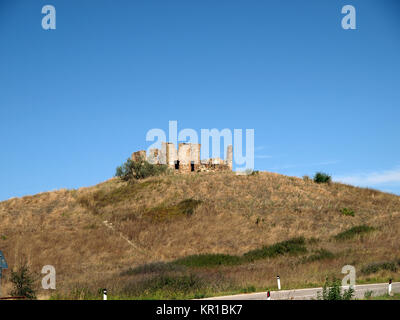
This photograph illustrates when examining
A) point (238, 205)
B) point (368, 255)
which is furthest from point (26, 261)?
point (368, 255)

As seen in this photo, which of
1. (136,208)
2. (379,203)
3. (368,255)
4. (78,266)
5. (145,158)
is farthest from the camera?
(145,158)

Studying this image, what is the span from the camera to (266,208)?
49344 mm

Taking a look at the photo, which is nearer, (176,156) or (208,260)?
(208,260)

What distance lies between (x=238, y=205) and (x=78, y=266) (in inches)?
810

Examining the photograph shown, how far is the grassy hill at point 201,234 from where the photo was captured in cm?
2577

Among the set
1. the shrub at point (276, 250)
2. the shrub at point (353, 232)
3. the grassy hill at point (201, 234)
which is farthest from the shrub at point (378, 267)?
the shrub at point (353, 232)

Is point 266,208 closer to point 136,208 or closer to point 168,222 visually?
point 168,222

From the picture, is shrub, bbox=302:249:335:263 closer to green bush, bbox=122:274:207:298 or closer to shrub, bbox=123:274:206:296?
green bush, bbox=122:274:207:298

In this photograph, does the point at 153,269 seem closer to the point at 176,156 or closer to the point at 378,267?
the point at 378,267

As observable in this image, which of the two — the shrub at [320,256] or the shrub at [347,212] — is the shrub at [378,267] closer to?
the shrub at [320,256]

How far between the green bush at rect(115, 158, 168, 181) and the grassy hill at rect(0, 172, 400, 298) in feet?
4.98

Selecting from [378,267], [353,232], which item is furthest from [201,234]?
[378,267]

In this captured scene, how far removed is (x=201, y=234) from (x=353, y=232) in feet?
45.9

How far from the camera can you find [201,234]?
138ft
